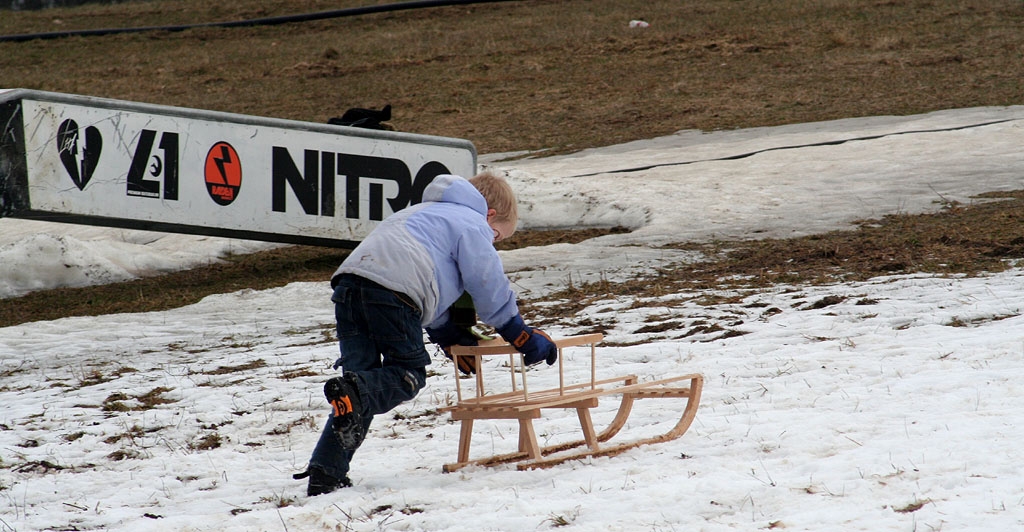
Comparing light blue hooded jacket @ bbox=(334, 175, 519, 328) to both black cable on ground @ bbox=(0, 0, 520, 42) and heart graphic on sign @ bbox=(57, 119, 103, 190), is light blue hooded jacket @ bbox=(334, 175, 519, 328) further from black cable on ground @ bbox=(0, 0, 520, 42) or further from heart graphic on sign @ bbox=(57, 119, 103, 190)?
black cable on ground @ bbox=(0, 0, 520, 42)

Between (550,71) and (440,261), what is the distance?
19.9 m

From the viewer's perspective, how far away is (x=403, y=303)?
4750 mm

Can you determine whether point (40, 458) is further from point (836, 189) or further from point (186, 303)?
point (836, 189)

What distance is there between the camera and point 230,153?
11250 mm

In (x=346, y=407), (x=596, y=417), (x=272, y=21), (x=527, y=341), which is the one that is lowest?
(x=596, y=417)

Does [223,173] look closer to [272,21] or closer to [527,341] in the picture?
[527,341]

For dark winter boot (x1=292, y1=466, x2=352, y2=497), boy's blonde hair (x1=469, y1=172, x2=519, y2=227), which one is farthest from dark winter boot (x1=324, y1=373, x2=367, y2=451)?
boy's blonde hair (x1=469, y1=172, x2=519, y2=227)

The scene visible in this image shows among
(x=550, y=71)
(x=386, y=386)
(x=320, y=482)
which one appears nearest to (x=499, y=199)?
(x=386, y=386)

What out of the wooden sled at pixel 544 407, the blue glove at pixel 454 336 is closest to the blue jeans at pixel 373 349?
the wooden sled at pixel 544 407

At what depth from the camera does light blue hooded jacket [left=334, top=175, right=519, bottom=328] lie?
4727mm

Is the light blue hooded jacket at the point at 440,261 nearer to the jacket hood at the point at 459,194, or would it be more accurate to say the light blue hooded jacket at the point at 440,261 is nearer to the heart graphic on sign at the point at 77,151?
the jacket hood at the point at 459,194

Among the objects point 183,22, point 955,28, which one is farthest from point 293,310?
point 183,22

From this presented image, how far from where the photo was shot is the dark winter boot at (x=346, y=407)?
15.1ft

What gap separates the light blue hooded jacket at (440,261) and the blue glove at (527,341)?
0.04 metres
